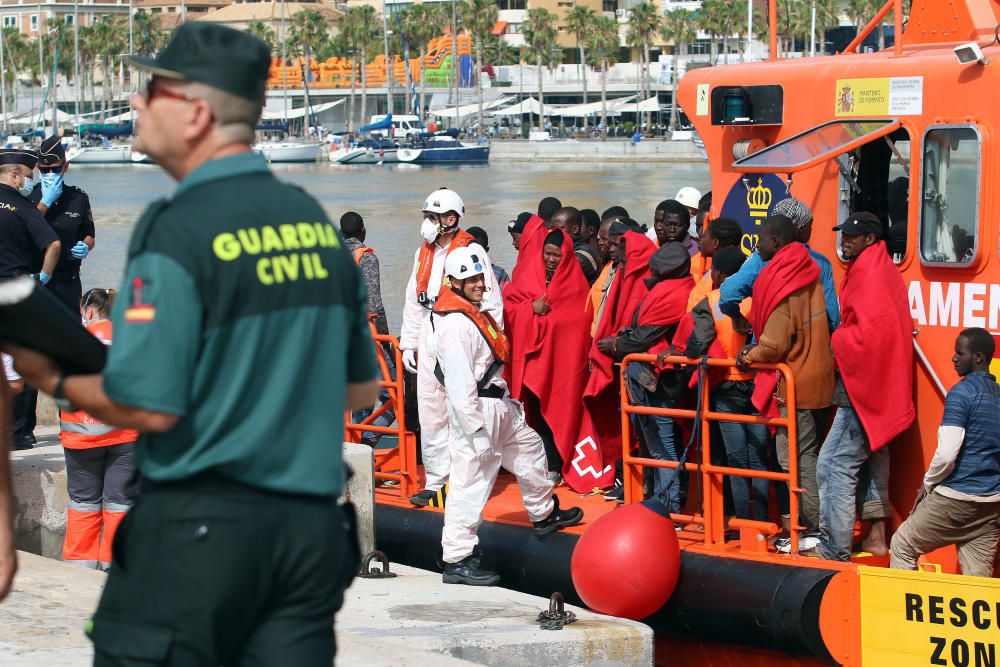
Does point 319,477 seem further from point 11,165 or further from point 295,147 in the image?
point 295,147

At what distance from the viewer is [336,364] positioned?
2.87 m

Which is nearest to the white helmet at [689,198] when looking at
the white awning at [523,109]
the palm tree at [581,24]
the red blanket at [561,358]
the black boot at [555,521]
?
the red blanket at [561,358]

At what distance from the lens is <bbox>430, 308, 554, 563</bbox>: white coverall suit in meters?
6.91

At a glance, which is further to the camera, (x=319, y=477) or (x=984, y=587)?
(x=984, y=587)

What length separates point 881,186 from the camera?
7062 millimetres

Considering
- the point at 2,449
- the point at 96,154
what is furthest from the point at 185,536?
the point at 96,154

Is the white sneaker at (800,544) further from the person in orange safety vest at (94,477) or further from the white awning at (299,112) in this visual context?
the white awning at (299,112)

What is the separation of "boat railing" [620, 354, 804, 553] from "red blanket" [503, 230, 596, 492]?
3.57ft

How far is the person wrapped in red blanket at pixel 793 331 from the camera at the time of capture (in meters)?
6.53

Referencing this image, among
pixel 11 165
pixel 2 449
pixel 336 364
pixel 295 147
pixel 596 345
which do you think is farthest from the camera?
pixel 295 147

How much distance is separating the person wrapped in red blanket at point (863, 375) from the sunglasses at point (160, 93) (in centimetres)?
423

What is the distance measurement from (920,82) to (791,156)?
66 cm

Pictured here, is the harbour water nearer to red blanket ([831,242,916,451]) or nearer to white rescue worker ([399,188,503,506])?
white rescue worker ([399,188,503,506])

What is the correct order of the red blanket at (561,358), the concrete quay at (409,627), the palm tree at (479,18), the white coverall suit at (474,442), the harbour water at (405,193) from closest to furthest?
the concrete quay at (409,627), the white coverall suit at (474,442), the red blanket at (561,358), the harbour water at (405,193), the palm tree at (479,18)
